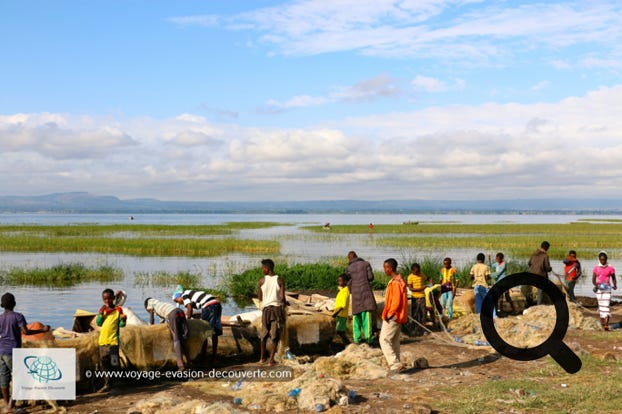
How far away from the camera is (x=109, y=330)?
9000 mm

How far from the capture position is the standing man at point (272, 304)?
10383 millimetres

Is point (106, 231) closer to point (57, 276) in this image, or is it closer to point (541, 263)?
point (57, 276)

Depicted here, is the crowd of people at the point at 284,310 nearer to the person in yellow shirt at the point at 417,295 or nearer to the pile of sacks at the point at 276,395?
the person in yellow shirt at the point at 417,295

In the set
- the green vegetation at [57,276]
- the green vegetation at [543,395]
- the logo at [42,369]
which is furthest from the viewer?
the green vegetation at [57,276]

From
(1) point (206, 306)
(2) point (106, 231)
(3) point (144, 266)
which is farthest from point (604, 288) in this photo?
(2) point (106, 231)

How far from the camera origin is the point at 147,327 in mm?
9977

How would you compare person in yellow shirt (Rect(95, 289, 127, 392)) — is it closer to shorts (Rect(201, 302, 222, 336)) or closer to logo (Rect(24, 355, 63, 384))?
logo (Rect(24, 355, 63, 384))

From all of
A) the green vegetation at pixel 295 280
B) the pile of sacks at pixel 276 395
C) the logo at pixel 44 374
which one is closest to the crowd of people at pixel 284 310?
the logo at pixel 44 374

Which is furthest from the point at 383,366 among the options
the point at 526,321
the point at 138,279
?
the point at 138,279

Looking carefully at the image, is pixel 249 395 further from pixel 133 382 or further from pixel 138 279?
pixel 138 279

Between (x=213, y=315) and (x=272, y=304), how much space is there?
1065 mm

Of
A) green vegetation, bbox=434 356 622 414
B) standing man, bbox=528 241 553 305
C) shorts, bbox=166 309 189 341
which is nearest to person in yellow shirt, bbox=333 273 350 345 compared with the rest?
shorts, bbox=166 309 189 341

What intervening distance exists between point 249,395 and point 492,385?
10.7 feet

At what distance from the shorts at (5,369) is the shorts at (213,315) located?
333 cm
